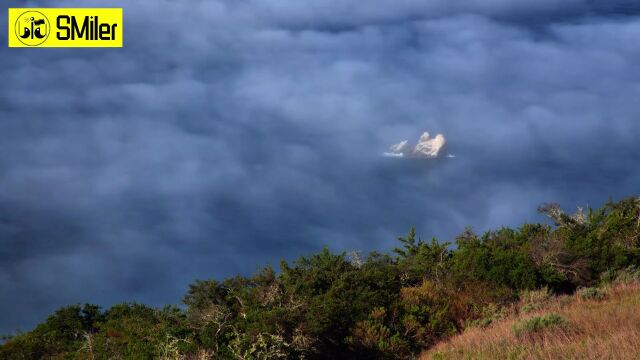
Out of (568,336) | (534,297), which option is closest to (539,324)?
(568,336)

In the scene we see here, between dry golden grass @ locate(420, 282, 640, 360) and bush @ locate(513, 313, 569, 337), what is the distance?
0.17 meters

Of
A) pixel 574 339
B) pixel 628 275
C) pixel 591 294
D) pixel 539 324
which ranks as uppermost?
pixel 628 275

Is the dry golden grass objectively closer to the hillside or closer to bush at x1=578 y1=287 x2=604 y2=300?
the hillside

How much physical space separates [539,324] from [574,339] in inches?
66.9

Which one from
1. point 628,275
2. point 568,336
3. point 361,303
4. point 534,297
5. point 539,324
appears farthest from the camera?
point 628,275

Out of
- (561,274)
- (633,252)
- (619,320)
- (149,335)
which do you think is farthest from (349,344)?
(633,252)

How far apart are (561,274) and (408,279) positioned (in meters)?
5.46

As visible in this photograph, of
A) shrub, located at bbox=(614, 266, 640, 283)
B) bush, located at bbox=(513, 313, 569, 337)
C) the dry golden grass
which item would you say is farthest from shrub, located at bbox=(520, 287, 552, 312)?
bush, located at bbox=(513, 313, 569, 337)

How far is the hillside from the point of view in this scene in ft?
33.9

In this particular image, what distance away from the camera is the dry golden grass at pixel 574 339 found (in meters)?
10.2

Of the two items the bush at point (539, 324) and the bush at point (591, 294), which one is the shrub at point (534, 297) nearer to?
the bush at point (591, 294)

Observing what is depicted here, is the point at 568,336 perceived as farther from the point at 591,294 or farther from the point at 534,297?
the point at 534,297

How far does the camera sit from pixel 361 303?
17.7m

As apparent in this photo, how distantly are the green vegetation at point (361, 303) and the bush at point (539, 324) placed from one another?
34 millimetres
